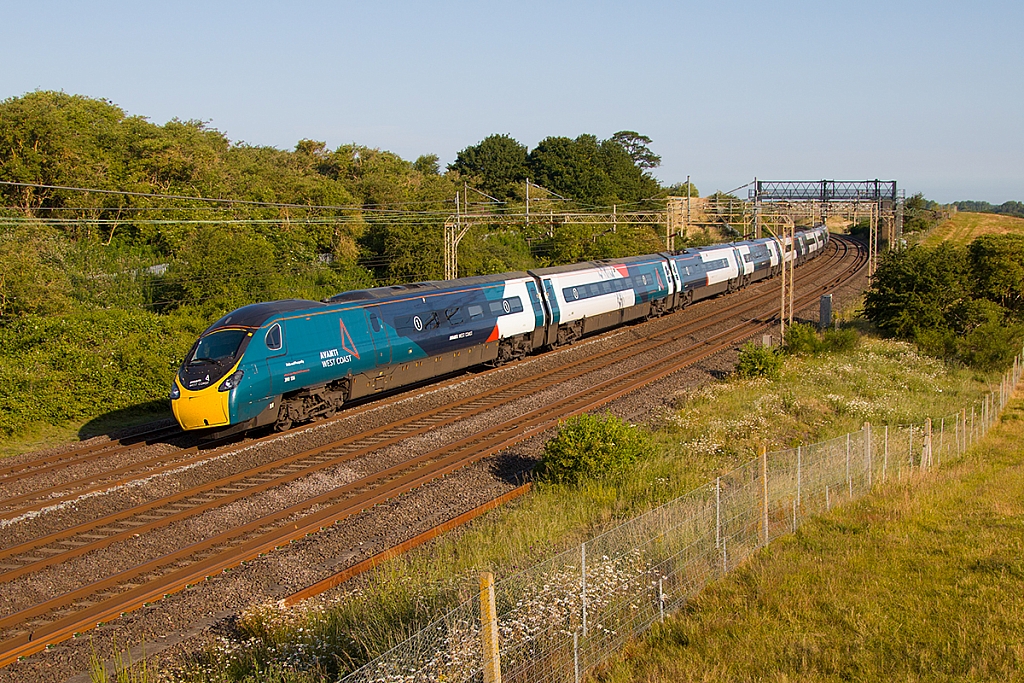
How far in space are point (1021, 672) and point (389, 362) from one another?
1523cm

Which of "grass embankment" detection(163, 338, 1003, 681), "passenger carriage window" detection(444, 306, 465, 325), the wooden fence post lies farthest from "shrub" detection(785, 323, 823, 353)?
the wooden fence post

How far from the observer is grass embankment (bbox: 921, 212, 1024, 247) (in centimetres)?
7631

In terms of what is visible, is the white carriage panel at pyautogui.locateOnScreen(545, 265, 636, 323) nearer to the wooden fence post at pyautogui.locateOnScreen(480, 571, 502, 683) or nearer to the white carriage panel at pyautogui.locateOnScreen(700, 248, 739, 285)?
the white carriage panel at pyautogui.locateOnScreen(700, 248, 739, 285)

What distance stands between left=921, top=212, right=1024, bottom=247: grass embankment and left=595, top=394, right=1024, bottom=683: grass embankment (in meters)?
69.5

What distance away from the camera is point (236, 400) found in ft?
53.6

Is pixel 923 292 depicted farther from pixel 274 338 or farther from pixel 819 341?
pixel 274 338

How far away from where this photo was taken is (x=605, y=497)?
13352 mm

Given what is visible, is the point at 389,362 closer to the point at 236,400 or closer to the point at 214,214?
the point at 236,400

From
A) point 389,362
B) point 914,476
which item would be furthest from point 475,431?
point 914,476

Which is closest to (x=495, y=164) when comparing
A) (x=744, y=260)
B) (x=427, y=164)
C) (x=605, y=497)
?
(x=427, y=164)

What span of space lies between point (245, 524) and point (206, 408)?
4.13m

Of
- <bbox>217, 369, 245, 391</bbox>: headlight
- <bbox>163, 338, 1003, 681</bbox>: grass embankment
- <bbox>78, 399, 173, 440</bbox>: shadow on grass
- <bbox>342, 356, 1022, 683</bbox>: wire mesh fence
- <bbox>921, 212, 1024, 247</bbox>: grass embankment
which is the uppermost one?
<bbox>921, 212, 1024, 247</bbox>: grass embankment

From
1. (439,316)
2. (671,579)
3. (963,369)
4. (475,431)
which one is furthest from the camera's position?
(963,369)

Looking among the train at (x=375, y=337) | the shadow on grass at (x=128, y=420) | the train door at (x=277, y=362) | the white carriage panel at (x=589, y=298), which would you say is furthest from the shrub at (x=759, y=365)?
the shadow on grass at (x=128, y=420)
